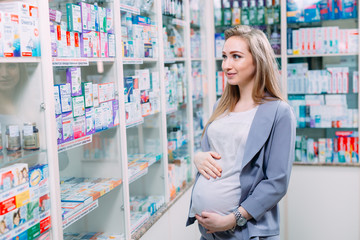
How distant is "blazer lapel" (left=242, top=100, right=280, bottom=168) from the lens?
7.13ft

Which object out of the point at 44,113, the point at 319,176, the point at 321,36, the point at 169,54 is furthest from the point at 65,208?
the point at 321,36

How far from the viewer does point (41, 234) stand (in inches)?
87.0

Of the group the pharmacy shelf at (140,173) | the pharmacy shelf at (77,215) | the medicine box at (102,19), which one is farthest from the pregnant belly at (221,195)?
the medicine box at (102,19)

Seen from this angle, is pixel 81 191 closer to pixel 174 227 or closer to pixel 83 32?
pixel 83 32

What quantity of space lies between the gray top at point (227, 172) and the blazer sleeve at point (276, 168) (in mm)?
93

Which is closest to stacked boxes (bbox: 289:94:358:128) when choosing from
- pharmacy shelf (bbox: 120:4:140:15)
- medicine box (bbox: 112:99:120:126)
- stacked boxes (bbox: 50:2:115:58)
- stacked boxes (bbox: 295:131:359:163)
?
stacked boxes (bbox: 295:131:359:163)

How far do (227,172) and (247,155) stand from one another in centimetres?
15

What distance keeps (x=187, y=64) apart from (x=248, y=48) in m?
2.34

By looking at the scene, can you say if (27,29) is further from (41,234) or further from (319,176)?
(319,176)

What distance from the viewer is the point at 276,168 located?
7.13 ft

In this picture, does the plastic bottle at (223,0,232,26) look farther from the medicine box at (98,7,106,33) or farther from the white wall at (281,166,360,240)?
the medicine box at (98,7,106,33)

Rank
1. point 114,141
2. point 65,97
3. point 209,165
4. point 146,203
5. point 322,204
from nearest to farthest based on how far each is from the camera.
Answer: point 209,165
point 65,97
point 114,141
point 146,203
point 322,204

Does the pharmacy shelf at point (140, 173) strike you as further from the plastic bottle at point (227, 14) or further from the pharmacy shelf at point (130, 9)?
the plastic bottle at point (227, 14)

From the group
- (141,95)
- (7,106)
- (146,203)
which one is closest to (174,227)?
(146,203)
